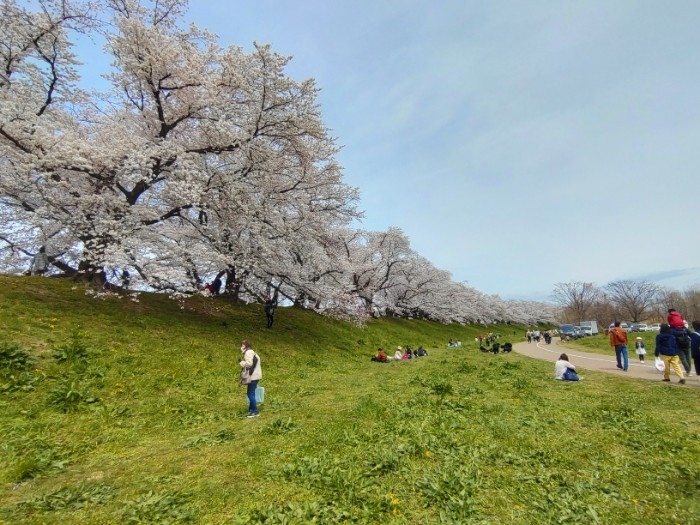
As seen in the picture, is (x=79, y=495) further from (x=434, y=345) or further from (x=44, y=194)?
(x=434, y=345)

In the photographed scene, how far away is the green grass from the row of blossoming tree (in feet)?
13.1

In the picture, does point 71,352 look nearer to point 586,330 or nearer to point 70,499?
point 70,499

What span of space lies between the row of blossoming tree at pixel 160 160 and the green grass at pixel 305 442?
4.00 meters

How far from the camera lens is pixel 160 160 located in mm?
16188

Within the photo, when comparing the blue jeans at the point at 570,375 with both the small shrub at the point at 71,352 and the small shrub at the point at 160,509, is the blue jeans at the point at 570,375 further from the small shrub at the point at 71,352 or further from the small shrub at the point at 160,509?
the small shrub at the point at 71,352

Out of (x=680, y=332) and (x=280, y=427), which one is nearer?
(x=280, y=427)

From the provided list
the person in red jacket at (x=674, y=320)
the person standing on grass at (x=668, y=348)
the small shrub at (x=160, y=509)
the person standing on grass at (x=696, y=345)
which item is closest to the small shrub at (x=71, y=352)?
the small shrub at (x=160, y=509)

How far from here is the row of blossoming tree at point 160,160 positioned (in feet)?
47.9

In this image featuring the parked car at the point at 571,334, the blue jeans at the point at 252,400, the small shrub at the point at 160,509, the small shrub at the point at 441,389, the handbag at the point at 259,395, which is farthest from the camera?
the parked car at the point at 571,334

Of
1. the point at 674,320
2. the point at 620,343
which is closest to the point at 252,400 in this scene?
the point at 674,320

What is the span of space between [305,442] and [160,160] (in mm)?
14715

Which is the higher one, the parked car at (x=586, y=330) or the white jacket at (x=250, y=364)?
the white jacket at (x=250, y=364)

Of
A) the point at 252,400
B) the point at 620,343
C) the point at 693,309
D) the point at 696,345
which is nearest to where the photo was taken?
the point at 252,400

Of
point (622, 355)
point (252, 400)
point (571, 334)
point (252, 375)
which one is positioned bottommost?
point (571, 334)
